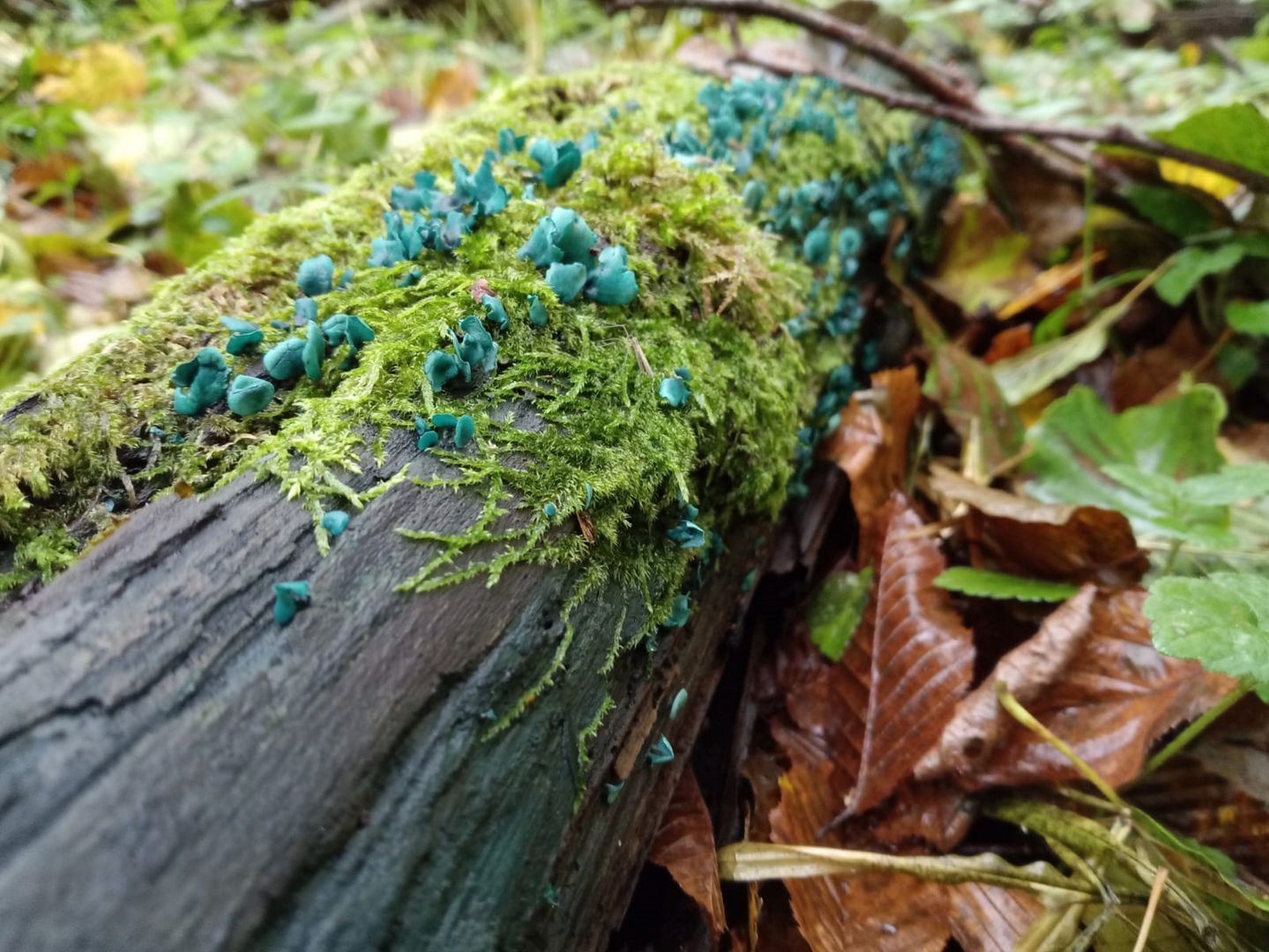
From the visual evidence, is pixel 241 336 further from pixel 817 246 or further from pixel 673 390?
pixel 817 246

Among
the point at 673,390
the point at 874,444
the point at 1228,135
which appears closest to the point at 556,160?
the point at 673,390

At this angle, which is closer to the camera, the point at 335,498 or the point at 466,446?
the point at 335,498

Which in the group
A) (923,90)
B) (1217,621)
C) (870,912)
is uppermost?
(923,90)

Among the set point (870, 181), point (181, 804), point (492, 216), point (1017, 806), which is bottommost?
point (1017, 806)

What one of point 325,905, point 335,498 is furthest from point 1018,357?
point 325,905

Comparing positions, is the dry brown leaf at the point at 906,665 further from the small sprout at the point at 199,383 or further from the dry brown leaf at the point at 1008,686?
the small sprout at the point at 199,383

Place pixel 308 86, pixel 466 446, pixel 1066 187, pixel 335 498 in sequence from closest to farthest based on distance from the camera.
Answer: pixel 335 498 < pixel 466 446 < pixel 1066 187 < pixel 308 86

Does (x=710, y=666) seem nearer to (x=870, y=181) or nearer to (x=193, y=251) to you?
(x=870, y=181)

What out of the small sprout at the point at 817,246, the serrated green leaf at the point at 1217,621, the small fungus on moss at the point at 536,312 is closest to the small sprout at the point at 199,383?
the small fungus on moss at the point at 536,312
